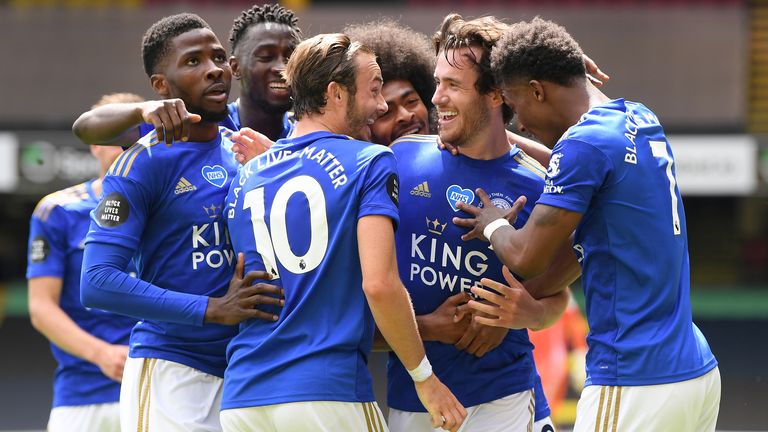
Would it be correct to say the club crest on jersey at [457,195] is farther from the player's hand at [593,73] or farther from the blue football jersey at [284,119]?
the blue football jersey at [284,119]

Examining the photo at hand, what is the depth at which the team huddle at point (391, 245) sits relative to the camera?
12.1 ft

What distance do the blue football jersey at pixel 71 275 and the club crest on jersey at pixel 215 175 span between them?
1877mm

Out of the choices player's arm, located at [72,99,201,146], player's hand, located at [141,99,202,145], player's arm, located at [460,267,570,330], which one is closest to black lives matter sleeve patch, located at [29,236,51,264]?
player's arm, located at [72,99,201,146]

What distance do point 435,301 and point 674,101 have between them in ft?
36.8

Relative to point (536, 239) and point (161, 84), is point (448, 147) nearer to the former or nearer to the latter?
point (536, 239)

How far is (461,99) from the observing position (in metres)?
4.39

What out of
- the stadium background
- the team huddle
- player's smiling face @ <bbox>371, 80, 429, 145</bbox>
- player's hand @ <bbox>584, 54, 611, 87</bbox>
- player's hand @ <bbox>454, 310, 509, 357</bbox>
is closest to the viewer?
the team huddle

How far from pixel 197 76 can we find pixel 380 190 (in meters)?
1.13

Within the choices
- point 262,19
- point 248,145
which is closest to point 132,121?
point 248,145

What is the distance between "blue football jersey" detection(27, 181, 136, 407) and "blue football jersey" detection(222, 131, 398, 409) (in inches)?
89.4

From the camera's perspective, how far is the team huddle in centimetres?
370

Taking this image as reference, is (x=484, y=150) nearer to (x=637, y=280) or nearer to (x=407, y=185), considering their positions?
(x=407, y=185)

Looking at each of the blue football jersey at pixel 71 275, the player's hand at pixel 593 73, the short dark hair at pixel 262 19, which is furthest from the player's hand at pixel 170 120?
the blue football jersey at pixel 71 275

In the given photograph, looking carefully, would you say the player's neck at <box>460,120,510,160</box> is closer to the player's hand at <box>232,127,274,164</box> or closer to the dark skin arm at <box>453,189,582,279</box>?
the dark skin arm at <box>453,189,582,279</box>
